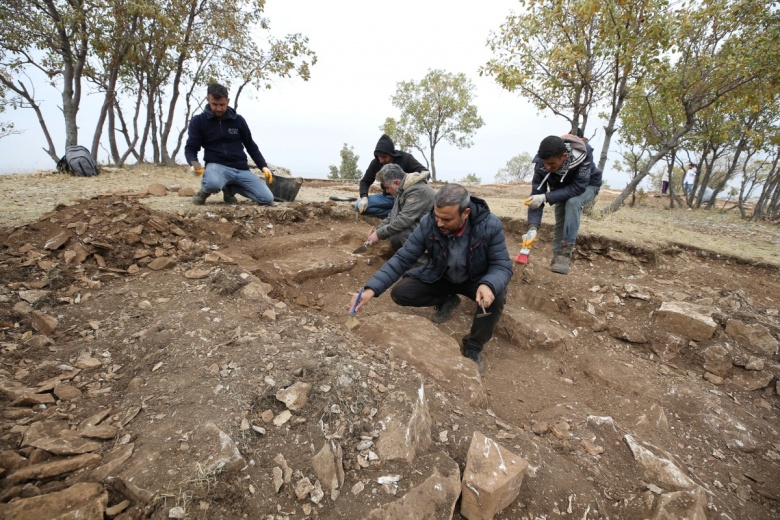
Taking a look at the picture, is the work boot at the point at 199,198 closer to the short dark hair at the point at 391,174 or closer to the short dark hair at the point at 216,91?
the short dark hair at the point at 216,91

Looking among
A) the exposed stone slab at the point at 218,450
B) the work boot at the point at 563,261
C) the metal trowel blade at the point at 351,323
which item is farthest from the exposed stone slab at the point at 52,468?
the work boot at the point at 563,261

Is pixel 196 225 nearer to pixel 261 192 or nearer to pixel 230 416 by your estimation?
pixel 261 192

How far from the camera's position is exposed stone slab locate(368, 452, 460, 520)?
138cm

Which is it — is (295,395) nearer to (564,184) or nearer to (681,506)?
(681,506)

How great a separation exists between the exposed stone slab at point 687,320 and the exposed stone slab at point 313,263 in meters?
3.16

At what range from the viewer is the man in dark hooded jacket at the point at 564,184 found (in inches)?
138

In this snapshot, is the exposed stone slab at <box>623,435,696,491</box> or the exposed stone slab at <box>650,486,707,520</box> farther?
the exposed stone slab at <box>623,435,696,491</box>

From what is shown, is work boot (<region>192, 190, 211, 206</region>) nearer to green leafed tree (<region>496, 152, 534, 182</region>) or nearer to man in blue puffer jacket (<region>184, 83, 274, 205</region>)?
man in blue puffer jacket (<region>184, 83, 274, 205</region>)

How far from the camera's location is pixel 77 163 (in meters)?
7.04

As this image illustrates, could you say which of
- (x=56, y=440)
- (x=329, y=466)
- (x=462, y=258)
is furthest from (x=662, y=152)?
(x=56, y=440)

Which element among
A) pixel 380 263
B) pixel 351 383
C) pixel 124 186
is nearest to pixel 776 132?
pixel 380 263

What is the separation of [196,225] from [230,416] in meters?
2.79

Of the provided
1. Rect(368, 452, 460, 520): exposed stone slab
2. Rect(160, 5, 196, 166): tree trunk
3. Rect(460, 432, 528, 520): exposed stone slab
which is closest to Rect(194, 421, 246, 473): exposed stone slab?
Rect(368, 452, 460, 520): exposed stone slab

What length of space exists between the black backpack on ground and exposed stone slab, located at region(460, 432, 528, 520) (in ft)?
28.9
